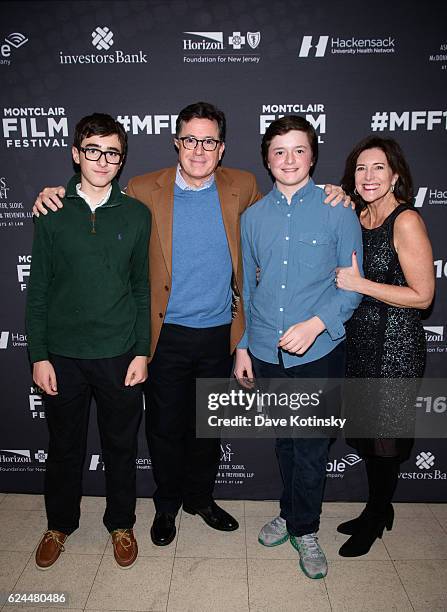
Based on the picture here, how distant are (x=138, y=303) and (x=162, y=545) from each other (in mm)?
1198

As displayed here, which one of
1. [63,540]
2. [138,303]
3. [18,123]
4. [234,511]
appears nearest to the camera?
[138,303]

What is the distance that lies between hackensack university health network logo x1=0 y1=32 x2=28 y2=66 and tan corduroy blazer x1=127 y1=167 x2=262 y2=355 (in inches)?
37.0

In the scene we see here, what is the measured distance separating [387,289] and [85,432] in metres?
1.48

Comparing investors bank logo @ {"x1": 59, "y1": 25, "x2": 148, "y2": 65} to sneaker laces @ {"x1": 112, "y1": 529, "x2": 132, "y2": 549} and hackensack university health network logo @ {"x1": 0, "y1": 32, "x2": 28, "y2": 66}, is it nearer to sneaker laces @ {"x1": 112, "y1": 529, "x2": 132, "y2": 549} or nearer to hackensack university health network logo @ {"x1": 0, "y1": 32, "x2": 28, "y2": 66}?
hackensack university health network logo @ {"x1": 0, "y1": 32, "x2": 28, "y2": 66}

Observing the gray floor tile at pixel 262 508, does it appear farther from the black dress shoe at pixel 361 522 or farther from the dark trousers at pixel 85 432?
the dark trousers at pixel 85 432

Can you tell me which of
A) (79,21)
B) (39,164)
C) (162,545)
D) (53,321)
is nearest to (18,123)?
(39,164)

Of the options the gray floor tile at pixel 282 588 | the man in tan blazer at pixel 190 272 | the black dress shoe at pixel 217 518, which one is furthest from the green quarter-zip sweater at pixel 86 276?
the gray floor tile at pixel 282 588

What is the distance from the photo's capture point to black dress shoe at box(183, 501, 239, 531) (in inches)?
102

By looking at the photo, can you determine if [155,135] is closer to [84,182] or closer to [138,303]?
[84,182]

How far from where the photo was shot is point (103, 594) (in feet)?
7.03

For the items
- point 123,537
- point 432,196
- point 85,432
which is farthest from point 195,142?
point 123,537

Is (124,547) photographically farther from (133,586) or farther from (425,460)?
(425,460)

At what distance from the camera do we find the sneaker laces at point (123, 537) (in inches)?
92.3

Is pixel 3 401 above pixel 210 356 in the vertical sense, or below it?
below
